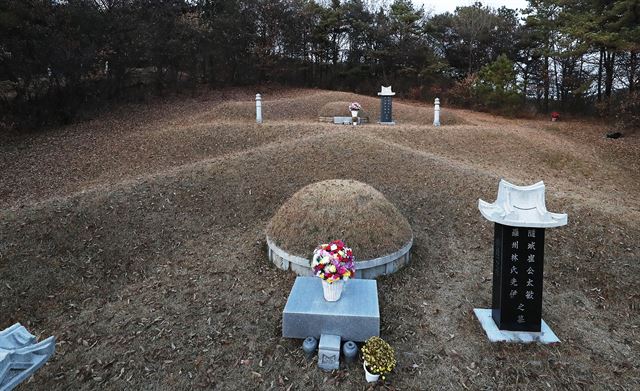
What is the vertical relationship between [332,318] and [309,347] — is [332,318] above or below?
above

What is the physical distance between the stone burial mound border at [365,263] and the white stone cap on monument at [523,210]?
1582mm

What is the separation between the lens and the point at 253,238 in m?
6.10

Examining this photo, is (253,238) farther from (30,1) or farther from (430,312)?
(30,1)

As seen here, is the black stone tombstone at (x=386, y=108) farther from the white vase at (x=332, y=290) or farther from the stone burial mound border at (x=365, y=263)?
the white vase at (x=332, y=290)

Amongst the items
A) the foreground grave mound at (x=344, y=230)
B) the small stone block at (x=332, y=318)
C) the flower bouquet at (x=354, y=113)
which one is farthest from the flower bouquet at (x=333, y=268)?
the flower bouquet at (x=354, y=113)

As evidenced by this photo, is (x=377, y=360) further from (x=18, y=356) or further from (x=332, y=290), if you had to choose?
(x=18, y=356)

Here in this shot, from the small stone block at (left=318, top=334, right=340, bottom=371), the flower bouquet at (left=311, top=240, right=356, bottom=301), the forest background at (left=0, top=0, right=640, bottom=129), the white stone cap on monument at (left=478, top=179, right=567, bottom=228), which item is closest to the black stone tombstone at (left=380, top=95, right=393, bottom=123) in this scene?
the forest background at (left=0, top=0, right=640, bottom=129)

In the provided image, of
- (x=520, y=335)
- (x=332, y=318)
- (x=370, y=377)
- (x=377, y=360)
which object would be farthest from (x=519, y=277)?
(x=332, y=318)

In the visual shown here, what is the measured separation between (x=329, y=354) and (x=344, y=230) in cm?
181

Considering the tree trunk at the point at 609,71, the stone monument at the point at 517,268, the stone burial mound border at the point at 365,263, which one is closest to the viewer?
the stone monument at the point at 517,268

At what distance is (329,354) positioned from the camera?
371cm

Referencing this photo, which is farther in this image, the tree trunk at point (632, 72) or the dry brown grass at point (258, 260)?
the tree trunk at point (632, 72)

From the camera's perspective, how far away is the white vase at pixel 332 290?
404cm

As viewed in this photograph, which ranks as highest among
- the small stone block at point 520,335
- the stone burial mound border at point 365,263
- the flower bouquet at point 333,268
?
the flower bouquet at point 333,268
